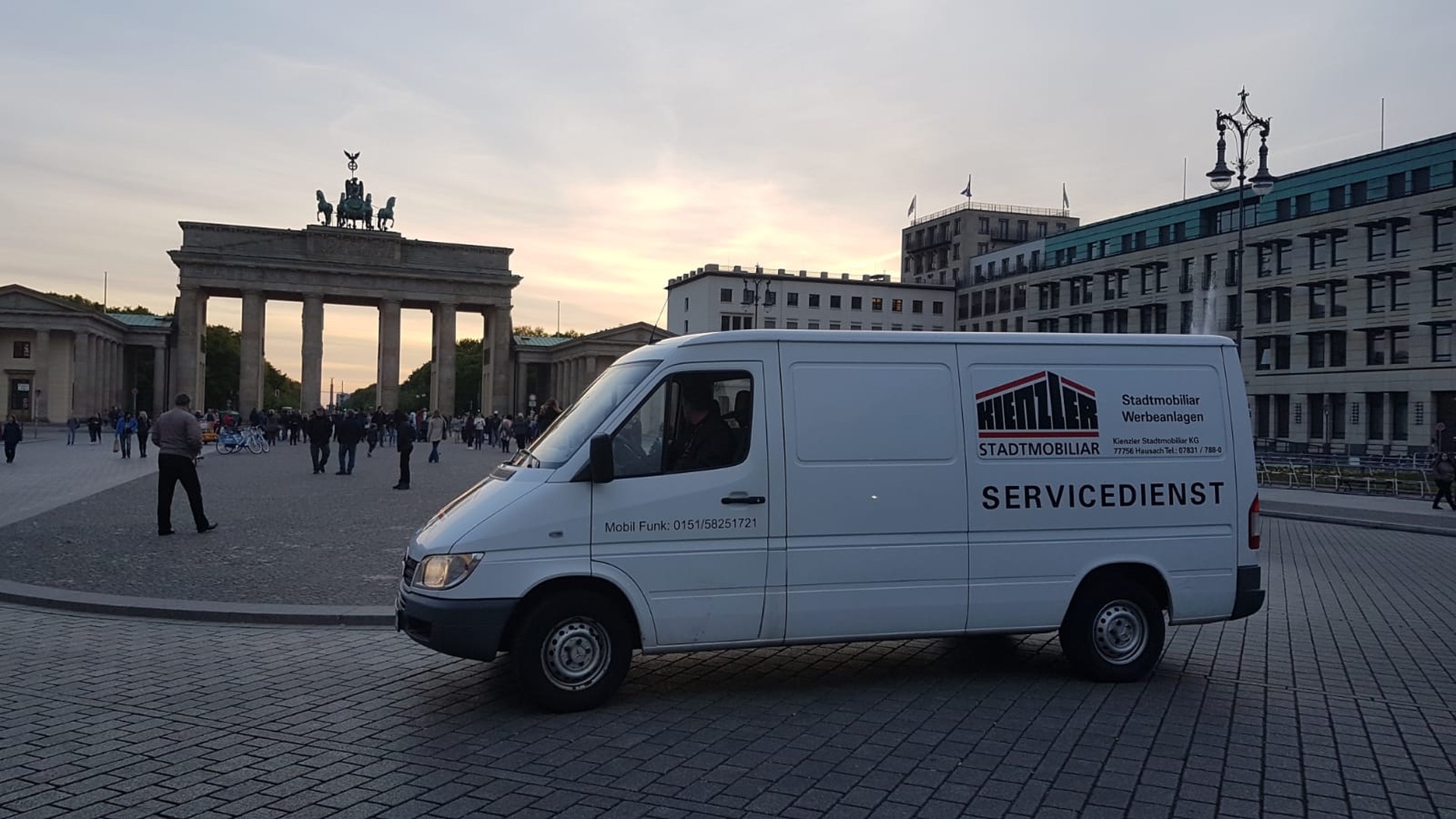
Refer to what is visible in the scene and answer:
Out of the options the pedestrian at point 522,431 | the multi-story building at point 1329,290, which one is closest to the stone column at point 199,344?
the pedestrian at point 522,431

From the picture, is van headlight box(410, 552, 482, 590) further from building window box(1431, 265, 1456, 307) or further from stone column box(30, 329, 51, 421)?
stone column box(30, 329, 51, 421)

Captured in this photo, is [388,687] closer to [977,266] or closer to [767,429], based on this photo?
[767,429]

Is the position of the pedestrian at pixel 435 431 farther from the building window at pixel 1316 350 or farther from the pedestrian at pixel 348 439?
the building window at pixel 1316 350

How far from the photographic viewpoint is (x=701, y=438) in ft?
23.7

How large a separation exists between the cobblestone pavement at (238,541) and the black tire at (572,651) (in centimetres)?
406

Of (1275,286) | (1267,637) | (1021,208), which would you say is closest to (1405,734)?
(1267,637)

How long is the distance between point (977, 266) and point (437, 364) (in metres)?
54.1

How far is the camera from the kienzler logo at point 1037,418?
774 cm

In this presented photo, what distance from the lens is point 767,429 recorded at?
7.26 metres

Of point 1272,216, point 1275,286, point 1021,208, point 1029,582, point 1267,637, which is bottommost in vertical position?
A: point 1267,637

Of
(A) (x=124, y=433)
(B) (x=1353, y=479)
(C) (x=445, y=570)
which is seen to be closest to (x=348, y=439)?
(A) (x=124, y=433)

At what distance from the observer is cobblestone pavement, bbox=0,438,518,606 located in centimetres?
1126

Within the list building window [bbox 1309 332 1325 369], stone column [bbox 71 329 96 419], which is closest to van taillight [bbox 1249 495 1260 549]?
building window [bbox 1309 332 1325 369]

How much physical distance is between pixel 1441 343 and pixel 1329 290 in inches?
355
